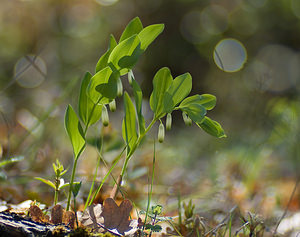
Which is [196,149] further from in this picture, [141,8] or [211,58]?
[141,8]

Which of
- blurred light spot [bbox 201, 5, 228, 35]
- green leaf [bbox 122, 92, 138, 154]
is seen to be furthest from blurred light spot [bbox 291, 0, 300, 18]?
green leaf [bbox 122, 92, 138, 154]

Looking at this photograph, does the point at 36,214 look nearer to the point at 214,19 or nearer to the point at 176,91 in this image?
the point at 176,91

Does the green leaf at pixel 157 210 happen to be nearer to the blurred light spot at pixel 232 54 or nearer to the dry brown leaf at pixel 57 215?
the dry brown leaf at pixel 57 215

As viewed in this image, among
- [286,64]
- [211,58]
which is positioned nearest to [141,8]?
[211,58]

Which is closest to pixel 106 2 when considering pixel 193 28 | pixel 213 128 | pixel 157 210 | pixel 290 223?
pixel 193 28

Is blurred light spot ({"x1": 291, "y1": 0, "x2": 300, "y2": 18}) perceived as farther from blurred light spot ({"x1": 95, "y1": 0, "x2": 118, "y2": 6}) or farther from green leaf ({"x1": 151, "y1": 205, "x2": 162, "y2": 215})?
green leaf ({"x1": 151, "y1": 205, "x2": 162, "y2": 215})

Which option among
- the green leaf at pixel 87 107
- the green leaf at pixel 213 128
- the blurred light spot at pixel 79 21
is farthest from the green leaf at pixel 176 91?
the blurred light spot at pixel 79 21
